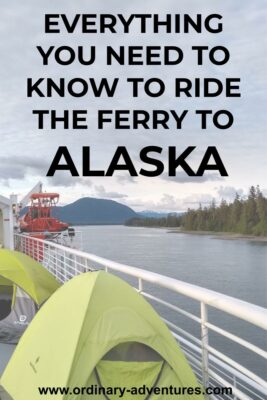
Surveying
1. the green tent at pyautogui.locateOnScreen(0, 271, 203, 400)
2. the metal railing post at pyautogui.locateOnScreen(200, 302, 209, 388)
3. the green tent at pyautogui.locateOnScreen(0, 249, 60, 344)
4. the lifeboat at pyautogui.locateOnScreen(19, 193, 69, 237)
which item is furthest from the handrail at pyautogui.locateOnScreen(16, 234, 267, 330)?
the lifeboat at pyautogui.locateOnScreen(19, 193, 69, 237)

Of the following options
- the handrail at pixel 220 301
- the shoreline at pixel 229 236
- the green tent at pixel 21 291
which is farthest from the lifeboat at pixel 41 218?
the shoreline at pixel 229 236

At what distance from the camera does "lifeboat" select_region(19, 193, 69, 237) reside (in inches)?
663

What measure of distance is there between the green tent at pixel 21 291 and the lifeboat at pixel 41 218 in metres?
11.2

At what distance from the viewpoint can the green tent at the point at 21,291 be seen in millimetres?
4367

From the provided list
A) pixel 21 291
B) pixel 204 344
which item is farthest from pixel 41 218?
pixel 204 344

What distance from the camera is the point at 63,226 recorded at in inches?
666

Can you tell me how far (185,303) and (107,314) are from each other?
560 inches

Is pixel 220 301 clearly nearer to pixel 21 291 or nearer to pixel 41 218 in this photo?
pixel 21 291

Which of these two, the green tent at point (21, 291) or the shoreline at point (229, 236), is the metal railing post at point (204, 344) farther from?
Answer: the shoreline at point (229, 236)

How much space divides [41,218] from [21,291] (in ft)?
41.6

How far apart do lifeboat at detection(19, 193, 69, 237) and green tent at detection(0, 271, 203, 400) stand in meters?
13.5

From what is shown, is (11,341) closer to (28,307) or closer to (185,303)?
(28,307)

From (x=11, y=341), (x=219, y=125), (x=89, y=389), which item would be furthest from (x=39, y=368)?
(x=219, y=125)

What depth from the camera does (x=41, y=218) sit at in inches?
667
